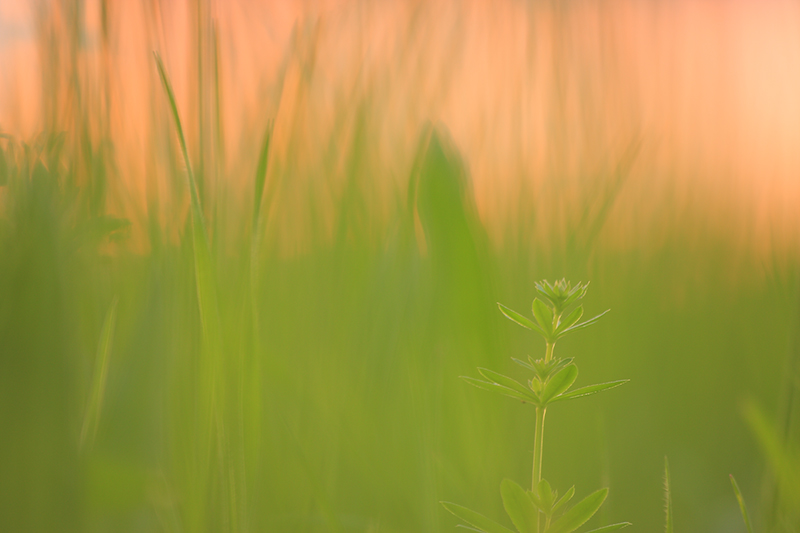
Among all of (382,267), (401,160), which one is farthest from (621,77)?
(382,267)

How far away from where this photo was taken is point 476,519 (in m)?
0.30

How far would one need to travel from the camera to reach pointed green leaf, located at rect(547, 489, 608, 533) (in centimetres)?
30

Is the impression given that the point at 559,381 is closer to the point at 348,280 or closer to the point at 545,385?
the point at 545,385

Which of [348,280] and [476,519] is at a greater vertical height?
[348,280]

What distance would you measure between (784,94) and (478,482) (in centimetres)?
85

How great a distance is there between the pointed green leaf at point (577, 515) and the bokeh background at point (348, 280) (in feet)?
0.36

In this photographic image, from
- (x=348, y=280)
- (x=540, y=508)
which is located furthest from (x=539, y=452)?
(x=348, y=280)

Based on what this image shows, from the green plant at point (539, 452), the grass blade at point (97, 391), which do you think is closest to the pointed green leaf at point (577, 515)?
the green plant at point (539, 452)

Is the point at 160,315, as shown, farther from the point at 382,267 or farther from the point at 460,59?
the point at 460,59

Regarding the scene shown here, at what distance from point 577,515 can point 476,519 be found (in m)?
0.06

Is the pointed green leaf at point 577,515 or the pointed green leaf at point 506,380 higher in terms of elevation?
the pointed green leaf at point 506,380

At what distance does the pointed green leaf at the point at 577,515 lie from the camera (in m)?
0.30

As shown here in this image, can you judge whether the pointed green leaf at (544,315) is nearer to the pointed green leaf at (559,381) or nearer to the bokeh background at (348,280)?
the pointed green leaf at (559,381)

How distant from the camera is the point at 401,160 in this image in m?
0.65
